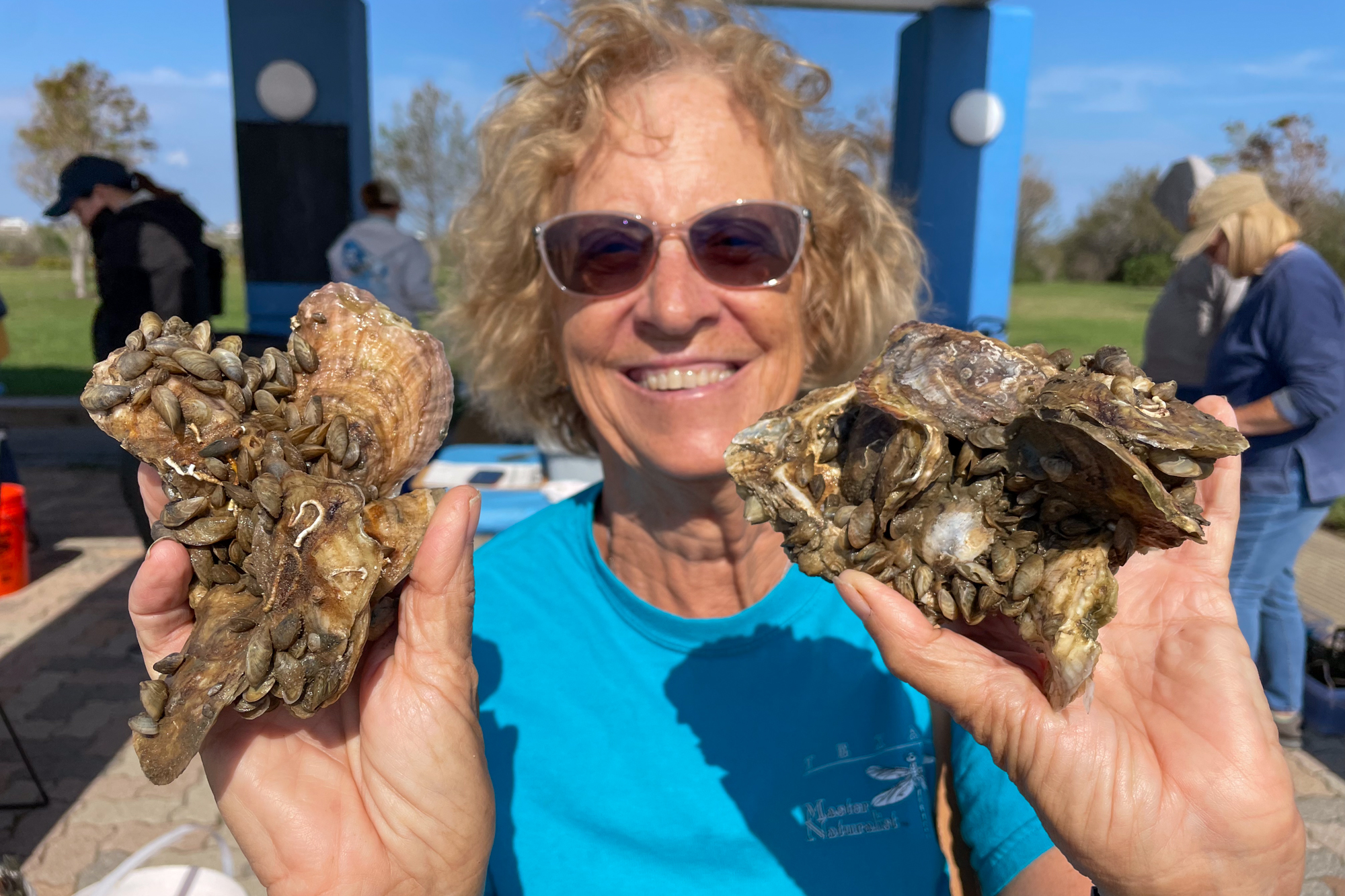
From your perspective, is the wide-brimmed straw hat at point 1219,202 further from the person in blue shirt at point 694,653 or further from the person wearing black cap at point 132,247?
the person wearing black cap at point 132,247

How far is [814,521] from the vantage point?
61.5 inches

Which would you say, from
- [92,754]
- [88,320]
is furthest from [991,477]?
[88,320]

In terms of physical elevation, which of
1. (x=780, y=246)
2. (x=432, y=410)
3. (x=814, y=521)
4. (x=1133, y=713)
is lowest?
(x=1133, y=713)

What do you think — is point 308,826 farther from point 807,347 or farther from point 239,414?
point 807,347

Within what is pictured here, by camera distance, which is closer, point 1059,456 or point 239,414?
point 1059,456

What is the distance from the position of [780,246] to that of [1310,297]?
127 inches

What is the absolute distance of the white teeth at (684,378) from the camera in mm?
2178

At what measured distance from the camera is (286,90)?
30.1 feet

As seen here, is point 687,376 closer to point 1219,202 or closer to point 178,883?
point 178,883

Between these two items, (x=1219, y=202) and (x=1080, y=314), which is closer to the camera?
(x=1219, y=202)

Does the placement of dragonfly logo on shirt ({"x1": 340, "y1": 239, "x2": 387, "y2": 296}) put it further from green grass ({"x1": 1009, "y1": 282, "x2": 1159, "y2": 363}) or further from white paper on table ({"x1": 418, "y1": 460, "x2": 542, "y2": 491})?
green grass ({"x1": 1009, "y1": 282, "x2": 1159, "y2": 363})

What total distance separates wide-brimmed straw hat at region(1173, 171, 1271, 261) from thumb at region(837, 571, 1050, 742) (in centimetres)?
410

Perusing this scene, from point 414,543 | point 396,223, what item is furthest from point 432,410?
point 396,223

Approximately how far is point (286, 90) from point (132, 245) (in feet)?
13.9
